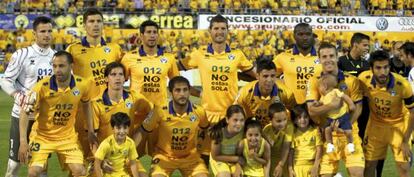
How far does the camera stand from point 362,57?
34.6 ft

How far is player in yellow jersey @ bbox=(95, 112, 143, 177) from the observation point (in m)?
9.09

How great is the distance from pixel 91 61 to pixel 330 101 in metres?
2.99

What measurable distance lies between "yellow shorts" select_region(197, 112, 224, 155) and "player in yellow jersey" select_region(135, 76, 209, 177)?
3.2 inches

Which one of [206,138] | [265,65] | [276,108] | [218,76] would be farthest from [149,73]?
[276,108]

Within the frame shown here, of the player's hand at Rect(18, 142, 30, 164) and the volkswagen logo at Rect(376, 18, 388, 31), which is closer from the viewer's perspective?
the player's hand at Rect(18, 142, 30, 164)

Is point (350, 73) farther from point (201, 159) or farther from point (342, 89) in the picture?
point (201, 159)

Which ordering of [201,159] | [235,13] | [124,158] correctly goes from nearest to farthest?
[124,158]
[201,159]
[235,13]

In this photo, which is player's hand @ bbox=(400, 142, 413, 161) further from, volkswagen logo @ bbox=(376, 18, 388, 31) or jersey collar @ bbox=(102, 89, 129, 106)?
volkswagen logo @ bbox=(376, 18, 388, 31)

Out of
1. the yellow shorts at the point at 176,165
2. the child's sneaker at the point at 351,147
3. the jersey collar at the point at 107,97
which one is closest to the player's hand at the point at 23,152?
the jersey collar at the point at 107,97

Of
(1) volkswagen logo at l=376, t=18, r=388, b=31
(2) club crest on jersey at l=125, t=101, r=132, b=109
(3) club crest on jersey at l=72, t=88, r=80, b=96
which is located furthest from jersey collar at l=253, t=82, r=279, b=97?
(1) volkswagen logo at l=376, t=18, r=388, b=31

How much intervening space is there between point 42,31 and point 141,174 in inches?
83.3

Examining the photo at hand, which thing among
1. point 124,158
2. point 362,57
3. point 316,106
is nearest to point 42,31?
point 124,158

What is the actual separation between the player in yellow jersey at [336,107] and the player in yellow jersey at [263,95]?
358mm

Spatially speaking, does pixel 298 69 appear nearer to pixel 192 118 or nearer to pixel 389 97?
pixel 389 97
